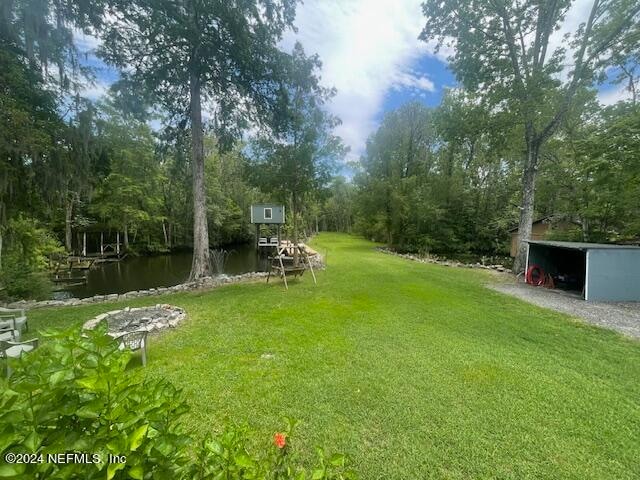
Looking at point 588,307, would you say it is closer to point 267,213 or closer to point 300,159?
point 300,159

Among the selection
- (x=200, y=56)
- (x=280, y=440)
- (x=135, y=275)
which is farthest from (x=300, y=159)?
(x=280, y=440)

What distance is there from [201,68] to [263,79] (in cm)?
185

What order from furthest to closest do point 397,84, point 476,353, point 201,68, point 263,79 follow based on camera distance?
point 397,84
point 263,79
point 201,68
point 476,353

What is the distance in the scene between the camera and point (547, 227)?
18188 mm

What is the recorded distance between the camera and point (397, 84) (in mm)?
14766

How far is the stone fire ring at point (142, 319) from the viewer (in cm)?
488

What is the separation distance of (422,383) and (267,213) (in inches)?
795

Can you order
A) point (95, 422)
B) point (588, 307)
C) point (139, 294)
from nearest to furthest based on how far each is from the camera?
1. point (95, 422)
2. point (588, 307)
3. point (139, 294)

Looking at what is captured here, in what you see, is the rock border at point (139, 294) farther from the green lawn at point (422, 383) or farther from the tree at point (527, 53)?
the tree at point (527, 53)

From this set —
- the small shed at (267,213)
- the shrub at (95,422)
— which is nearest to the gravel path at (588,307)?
the shrub at (95,422)

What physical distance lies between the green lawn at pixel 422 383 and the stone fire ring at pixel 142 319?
0.30m

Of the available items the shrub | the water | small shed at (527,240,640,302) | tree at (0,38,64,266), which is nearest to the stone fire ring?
tree at (0,38,64,266)

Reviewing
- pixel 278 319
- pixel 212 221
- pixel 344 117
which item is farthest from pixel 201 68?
pixel 212 221

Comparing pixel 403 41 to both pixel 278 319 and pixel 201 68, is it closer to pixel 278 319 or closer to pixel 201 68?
pixel 201 68
